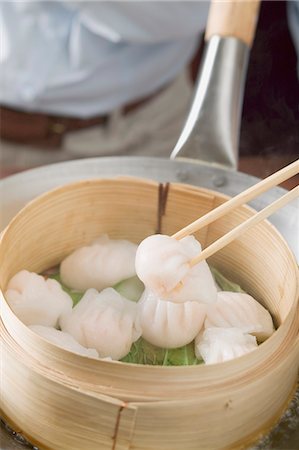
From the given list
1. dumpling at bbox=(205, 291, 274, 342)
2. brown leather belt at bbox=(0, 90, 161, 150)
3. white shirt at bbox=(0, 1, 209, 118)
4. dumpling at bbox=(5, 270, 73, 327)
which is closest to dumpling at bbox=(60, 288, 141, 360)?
dumpling at bbox=(5, 270, 73, 327)

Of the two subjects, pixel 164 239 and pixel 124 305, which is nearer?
pixel 164 239

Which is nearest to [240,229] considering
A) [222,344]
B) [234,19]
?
[222,344]

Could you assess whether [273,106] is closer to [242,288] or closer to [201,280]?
[242,288]

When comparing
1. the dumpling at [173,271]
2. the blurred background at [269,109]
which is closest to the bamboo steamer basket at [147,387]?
the dumpling at [173,271]

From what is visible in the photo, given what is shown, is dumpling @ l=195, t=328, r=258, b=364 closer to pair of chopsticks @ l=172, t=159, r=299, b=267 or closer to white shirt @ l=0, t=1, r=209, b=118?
pair of chopsticks @ l=172, t=159, r=299, b=267

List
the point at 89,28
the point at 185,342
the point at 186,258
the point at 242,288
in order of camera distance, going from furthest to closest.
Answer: the point at 89,28 → the point at 242,288 → the point at 185,342 → the point at 186,258

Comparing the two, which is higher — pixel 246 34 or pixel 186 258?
pixel 246 34

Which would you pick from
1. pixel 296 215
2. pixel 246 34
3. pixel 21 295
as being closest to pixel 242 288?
pixel 296 215
